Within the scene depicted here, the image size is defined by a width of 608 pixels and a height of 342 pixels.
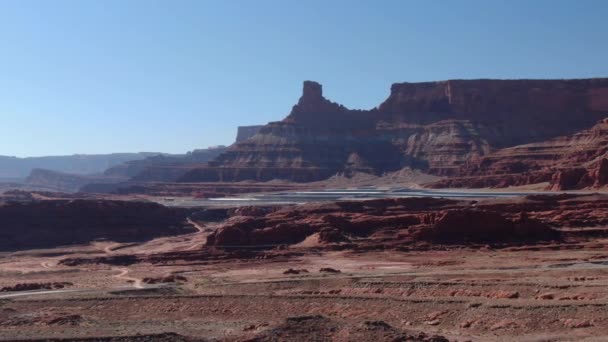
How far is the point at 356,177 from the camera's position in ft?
493

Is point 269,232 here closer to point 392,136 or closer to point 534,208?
point 534,208

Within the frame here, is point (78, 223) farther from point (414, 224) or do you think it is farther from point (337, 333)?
point (337, 333)

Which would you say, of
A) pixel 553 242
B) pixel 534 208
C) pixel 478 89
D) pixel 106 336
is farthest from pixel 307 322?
pixel 478 89

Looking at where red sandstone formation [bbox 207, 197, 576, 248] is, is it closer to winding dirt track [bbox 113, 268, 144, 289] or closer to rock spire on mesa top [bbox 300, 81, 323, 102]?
winding dirt track [bbox 113, 268, 144, 289]

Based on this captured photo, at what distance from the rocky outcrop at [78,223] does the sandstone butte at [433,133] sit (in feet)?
167

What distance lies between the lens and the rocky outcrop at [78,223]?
77312mm

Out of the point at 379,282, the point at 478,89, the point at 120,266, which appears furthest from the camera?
the point at 478,89

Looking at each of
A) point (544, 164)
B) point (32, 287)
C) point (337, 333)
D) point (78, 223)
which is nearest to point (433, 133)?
point (544, 164)

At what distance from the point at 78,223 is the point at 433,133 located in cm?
8896

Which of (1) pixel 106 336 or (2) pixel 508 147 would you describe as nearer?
(1) pixel 106 336

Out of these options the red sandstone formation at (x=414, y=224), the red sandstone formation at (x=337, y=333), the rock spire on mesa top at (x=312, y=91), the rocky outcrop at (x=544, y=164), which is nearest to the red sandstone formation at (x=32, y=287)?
the red sandstone formation at (x=414, y=224)

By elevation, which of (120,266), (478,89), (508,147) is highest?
(478,89)

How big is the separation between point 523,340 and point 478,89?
5463 inches

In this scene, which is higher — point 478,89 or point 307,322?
point 478,89
